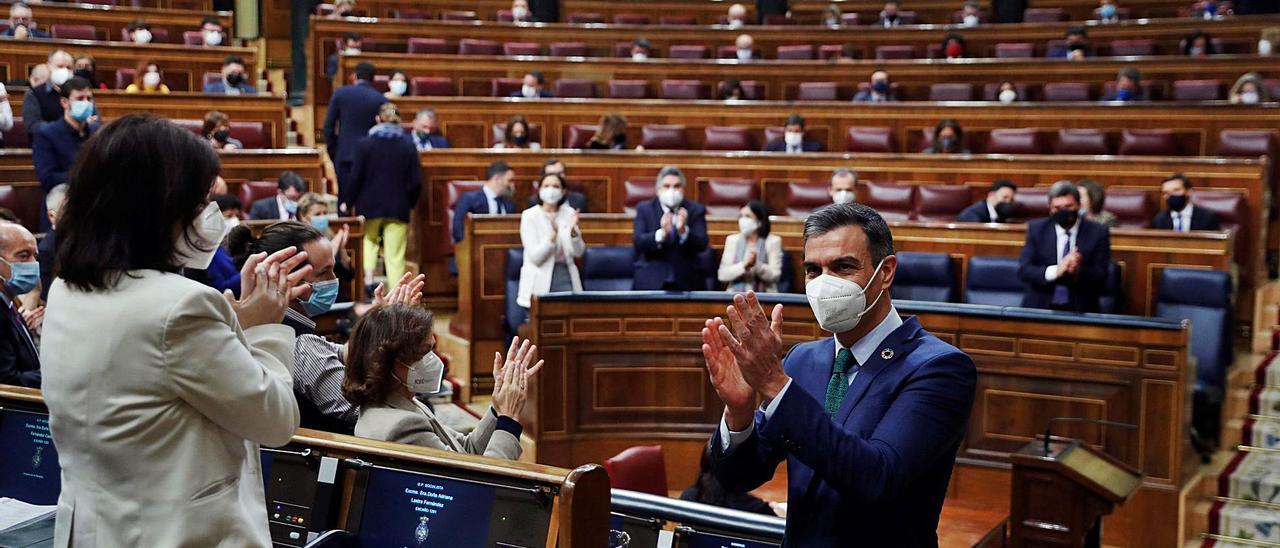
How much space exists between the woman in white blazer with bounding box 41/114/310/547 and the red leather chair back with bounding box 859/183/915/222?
5659 mm

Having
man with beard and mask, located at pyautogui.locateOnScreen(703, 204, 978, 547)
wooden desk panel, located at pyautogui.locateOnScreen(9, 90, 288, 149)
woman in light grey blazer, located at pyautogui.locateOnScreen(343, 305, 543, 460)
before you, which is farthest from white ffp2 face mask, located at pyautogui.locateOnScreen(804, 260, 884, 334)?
wooden desk panel, located at pyautogui.locateOnScreen(9, 90, 288, 149)

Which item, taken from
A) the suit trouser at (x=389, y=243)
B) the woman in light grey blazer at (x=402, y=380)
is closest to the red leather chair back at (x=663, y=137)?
the suit trouser at (x=389, y=243)

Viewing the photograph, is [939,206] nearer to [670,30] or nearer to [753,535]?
[670,30]

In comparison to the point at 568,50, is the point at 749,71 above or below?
below

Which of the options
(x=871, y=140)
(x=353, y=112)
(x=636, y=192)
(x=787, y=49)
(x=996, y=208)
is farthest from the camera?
(x=787, y=49)

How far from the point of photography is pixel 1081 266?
5152 millimetres

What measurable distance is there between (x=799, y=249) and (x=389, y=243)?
222 centimetres

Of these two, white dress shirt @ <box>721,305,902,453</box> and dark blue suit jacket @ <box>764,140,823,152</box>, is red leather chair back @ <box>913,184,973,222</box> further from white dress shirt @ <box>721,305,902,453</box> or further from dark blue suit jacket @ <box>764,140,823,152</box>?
white dress shirt @ <box>721,305,902,453</box>

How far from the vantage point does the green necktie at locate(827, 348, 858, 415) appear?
5.39 feet

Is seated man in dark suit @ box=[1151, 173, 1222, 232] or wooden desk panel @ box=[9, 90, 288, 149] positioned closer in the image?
seated man in dark suit @ box=[1151, 173, 1222, 232]

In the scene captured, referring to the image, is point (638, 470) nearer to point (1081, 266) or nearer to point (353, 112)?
point (1081, 266)

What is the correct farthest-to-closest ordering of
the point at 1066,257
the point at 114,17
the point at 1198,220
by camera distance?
the point at 114,17
the point at 1198,220
the point at 1066,257

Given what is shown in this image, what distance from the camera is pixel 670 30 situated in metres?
10.3

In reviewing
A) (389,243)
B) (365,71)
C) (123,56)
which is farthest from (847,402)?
(123,56)
